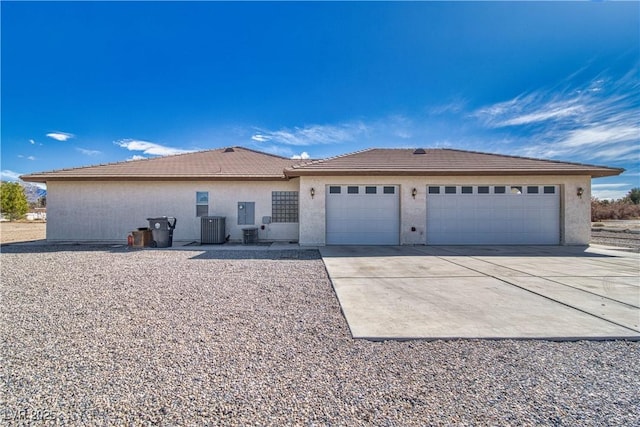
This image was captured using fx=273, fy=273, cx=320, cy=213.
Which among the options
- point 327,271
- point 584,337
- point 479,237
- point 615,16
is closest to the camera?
point 584,337

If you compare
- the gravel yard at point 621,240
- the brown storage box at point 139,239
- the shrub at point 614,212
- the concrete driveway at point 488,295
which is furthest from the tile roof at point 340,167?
the shrub at point 614,212

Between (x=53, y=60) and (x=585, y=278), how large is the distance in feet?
73.8

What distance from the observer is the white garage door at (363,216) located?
11.1m

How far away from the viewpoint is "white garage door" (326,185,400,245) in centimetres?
1109

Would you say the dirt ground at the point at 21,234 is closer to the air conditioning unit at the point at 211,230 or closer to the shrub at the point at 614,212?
the air conditioning unit at the point at 211,230

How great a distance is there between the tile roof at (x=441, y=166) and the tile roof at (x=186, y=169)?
223 centimetres

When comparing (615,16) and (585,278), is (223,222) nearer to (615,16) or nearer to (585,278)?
(585,278)

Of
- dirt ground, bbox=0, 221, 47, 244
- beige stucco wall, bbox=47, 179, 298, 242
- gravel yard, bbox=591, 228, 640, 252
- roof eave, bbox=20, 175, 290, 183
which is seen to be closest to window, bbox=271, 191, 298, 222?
beige stucco wall, bbox=47, 179, 298, 242

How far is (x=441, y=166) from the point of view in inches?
436

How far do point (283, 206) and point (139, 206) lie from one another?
6.31 m

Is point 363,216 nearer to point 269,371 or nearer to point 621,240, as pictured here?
point 269,371

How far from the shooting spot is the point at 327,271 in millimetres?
6578

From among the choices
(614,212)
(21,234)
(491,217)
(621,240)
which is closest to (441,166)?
(491,217)

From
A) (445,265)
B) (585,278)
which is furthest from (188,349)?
(585,278)
